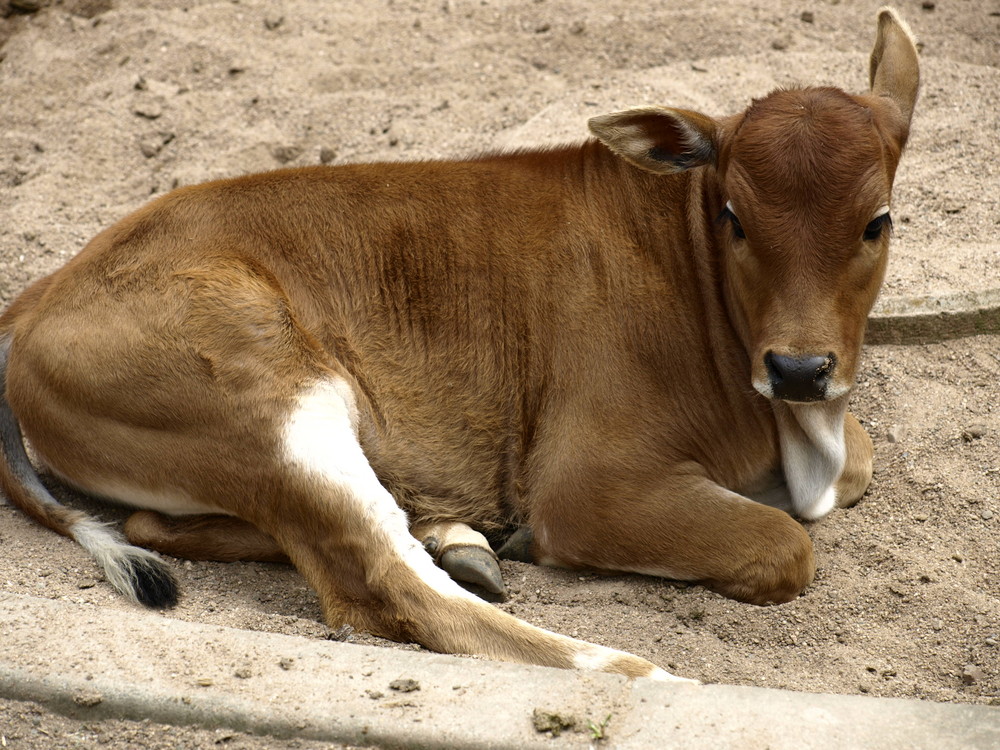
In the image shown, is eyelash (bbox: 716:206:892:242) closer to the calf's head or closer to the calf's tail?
the calf's head

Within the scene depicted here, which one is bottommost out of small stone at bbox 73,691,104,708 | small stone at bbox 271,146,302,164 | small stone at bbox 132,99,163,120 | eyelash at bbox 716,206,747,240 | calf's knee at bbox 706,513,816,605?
calf's knee at bbox 706,513,816,605

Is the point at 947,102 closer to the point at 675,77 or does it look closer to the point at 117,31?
the point at 675,77

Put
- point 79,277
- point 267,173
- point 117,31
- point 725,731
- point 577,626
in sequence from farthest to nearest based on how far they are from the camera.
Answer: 1. point 117,31
2. point 267,173
3. point 79,277
4. point 577,626
5. point 725,731

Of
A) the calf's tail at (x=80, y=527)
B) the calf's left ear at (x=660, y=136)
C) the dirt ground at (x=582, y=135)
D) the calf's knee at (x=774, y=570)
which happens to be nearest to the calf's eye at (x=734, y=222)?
the calf's left ear at (x=660, y=136)

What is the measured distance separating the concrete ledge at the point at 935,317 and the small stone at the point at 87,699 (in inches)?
146

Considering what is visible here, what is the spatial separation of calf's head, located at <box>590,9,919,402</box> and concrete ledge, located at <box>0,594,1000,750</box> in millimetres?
1267

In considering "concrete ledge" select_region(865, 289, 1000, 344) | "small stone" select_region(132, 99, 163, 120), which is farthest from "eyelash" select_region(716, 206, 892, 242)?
"small stone" select_region(132, 99, 163, 120)

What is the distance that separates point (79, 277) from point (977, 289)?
3848 mm

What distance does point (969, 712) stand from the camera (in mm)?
3064

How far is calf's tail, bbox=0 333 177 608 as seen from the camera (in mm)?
3996

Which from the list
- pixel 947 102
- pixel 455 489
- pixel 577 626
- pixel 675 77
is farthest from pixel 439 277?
pixel 947 102

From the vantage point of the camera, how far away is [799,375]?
398cm

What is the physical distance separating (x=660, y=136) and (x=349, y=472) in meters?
1.70

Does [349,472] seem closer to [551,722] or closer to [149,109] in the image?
[551,722]
